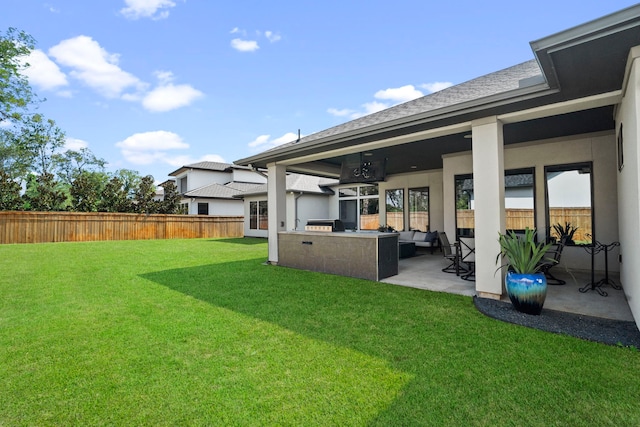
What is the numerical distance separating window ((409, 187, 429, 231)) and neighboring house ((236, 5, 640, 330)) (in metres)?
0.32

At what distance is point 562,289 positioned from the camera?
4898 mm

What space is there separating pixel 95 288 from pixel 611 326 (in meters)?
7.37

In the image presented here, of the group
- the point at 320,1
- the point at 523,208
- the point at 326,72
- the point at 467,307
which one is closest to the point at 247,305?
the point at 467,307

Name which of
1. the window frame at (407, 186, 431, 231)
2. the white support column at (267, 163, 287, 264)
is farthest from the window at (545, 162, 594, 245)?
the white support column at (267, 163, 287, 264)

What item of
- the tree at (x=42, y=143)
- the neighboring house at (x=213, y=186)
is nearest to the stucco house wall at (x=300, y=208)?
the neighboring house at (x=213, y=186)

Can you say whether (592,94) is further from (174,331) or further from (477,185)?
(174,331)

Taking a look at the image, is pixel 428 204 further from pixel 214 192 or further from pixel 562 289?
pixel 214 192

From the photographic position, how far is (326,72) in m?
11.5

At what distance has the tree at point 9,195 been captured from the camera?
525 inches

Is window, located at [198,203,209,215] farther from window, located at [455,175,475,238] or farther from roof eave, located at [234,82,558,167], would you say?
window, located at [455,175,475,238]

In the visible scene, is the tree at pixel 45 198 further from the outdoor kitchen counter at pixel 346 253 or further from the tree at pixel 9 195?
the outdoor kitchen counter at pixel 346 253

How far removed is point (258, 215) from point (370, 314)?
1380 cm

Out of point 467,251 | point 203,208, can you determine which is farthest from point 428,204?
point 203,208

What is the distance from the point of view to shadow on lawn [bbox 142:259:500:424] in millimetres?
2494
